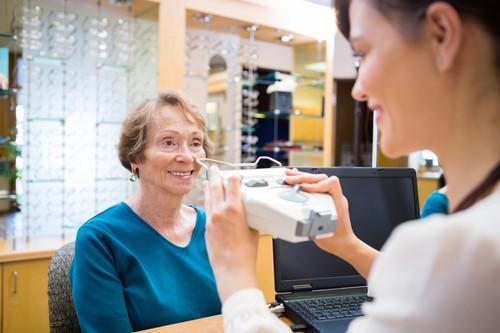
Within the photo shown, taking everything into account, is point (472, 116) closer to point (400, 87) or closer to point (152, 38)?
point (400, 87)

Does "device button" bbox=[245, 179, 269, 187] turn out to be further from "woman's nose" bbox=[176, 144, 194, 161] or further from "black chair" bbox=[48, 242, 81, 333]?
"black chair" bbox=[48, 242, 81, 333]

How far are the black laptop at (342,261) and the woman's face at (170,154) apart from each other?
0.47m

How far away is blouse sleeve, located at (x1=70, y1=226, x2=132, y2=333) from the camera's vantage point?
113 centimetres

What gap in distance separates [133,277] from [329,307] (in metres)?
0.55

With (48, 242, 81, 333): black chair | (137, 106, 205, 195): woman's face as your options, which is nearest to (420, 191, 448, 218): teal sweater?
(137, 106, 205, 195): woman's face

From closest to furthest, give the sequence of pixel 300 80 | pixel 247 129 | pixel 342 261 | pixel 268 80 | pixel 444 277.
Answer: pixel 444 277 → pixel 342 261 → pixel 247 129 → pixel 268 80 → pixel 300 80

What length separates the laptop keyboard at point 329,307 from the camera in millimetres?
1043

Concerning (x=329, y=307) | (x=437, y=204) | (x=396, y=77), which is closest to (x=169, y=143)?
(x=329, y=307)

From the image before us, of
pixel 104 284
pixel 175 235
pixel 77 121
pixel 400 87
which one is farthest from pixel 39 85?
pixel 400 87

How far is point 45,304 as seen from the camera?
1.94 metres

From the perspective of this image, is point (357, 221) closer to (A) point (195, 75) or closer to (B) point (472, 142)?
(B) point (472, 142)

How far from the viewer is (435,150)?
0.55 metres

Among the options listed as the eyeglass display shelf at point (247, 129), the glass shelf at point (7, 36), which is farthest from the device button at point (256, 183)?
the eyeglass display shelf at point (247, 129)

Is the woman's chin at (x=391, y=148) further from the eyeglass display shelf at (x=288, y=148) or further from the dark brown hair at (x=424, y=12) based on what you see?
the eyeglass display shelf at (x=288, y=148)
